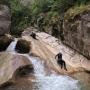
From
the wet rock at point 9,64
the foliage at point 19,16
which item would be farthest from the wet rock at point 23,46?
the foliage at point 19,16

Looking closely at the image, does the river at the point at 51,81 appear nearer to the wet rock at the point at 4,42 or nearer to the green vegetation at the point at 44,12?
the green vegetation at the point at 44,12

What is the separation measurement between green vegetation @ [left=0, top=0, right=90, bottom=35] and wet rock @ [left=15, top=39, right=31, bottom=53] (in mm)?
3685

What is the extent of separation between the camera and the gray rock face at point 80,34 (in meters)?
23.8

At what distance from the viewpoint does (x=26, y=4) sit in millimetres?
52094

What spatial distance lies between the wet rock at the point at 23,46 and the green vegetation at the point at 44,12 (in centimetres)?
368

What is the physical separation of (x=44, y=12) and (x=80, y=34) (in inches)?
651

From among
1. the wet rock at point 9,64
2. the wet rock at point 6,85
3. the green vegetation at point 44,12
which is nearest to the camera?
the wet rock at point 6,85

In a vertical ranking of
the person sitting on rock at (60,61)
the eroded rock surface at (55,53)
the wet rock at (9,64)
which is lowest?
the eroded rock surface at (55,53)

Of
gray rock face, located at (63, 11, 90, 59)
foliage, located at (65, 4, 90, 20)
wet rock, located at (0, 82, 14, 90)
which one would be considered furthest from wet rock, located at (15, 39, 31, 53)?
wet rock, located at (0, 82, 14, 90)

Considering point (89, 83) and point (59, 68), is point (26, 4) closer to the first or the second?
point (59, 68)

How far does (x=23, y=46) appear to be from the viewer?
29.6 meters

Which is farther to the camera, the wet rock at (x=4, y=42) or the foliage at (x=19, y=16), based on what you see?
the foliage at (x=19, y=16)

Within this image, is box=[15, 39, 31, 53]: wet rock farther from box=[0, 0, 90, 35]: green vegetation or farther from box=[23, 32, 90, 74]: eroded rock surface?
box=[0, 0, 90, 35]: green vegetation

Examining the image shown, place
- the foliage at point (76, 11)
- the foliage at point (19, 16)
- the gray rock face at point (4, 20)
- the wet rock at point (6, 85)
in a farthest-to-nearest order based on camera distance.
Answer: the foliage at point (19, 16) < the gray rock face at point (4, 20) < the foliage at point (76, 11) < the wet rock at point (6, 85)
